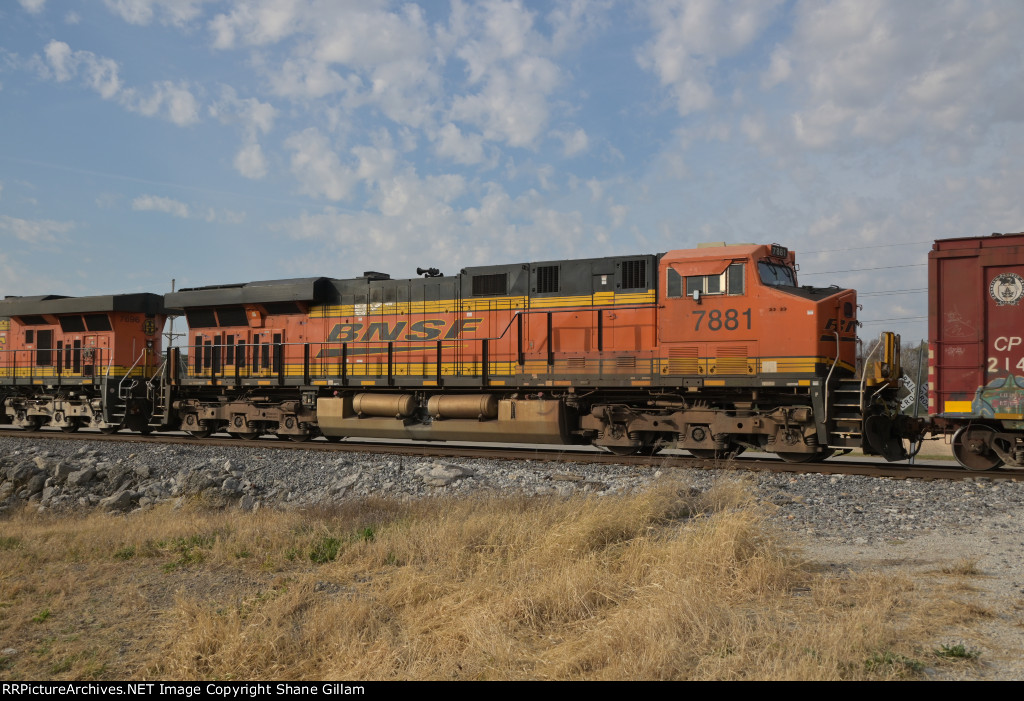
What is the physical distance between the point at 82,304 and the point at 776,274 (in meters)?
18.8

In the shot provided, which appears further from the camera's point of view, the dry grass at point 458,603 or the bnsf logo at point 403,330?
the bnsf logo at point 403,330

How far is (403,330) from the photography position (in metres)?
16.9

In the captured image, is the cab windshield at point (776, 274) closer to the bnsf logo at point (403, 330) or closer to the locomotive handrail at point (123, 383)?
the bnsf logo at point (403, 330)

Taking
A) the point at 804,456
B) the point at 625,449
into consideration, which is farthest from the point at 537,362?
the point at 804,456

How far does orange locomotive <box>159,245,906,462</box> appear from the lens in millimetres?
12812

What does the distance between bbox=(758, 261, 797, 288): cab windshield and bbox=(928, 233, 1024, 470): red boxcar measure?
89.0 inches

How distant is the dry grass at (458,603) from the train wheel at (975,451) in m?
6.60

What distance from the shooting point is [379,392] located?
55.2ft

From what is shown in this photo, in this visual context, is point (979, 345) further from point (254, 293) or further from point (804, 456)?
point (254, 293)

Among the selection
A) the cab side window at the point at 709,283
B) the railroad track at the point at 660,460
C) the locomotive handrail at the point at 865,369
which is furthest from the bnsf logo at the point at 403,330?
the locomotive handrail at the point at 865,369

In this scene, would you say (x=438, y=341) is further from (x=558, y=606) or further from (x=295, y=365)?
(x=558, y=606)

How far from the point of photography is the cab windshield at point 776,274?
13.2 m

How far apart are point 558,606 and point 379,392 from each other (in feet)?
39.5

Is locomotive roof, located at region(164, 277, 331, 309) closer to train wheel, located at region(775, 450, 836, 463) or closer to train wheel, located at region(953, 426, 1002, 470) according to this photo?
train wheel, located at region(775, 450, 836, 463)
